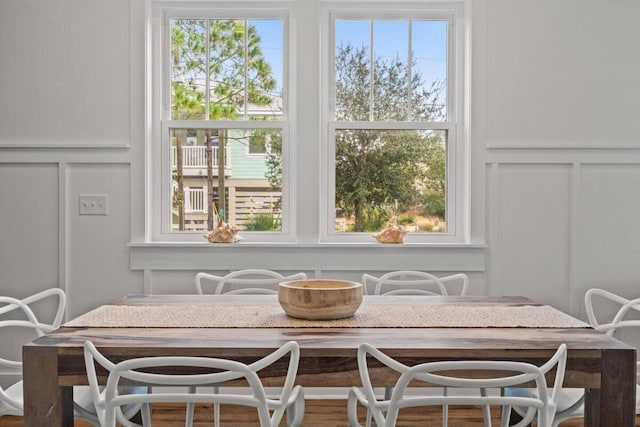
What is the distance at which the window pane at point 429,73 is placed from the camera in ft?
11.2

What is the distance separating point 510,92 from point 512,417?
5.64 feet

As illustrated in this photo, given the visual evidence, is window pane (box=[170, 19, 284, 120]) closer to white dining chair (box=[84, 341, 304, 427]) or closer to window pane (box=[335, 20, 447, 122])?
window pane (box=[335, 20, 447, 122])

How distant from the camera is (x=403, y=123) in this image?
11.2 feet

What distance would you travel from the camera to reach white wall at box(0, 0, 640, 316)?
3.22 m

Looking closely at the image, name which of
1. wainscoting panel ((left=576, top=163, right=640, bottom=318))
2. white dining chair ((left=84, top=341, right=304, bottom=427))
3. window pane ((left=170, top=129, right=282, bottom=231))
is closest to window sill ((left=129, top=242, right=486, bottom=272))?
window pane ((left=170, top=129, right=282, bottom=231))

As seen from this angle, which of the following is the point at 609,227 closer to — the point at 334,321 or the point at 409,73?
the point at 409,73

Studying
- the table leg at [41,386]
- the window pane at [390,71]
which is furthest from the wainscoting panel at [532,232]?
the table leg at [41,386]

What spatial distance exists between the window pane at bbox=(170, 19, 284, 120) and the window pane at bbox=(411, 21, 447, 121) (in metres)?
0.78

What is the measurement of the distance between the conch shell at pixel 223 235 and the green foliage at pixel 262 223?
0.16 meters

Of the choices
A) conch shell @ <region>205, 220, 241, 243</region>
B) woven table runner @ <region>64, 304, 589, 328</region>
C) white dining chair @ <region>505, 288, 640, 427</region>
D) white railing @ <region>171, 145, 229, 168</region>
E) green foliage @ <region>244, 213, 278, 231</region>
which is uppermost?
white railing @ <region>171, 145, 229, 168</region>

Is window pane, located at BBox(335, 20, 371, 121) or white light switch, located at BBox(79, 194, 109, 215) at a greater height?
window pane, located at BBox(335, 20, 371, 121)

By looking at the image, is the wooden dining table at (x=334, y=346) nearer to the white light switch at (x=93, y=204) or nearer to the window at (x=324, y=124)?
the white light switch at (x=93, y=204)

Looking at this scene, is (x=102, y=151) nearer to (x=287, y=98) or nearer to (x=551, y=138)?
(x=287, y=98)

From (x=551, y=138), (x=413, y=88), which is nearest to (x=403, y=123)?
(x=413, y=88)
